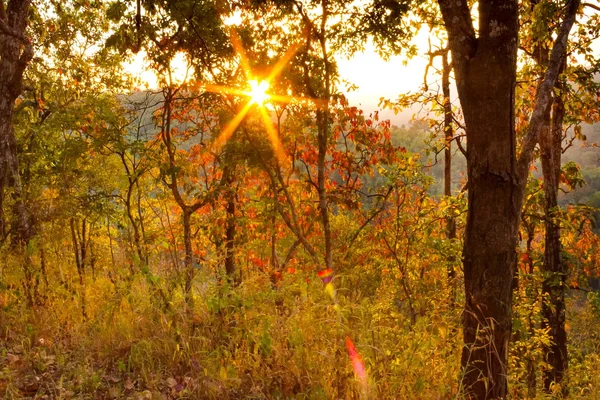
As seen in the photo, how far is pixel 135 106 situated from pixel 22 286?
3.64 m

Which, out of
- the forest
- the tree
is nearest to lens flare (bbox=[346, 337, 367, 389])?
the forest

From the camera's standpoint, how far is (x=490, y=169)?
3664 millimetres

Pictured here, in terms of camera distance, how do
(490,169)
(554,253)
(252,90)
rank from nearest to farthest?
(490,169) < (252,90) < (554,253)

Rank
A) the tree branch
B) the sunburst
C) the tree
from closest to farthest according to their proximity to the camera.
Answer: the tree < the tree branch < the sunburst

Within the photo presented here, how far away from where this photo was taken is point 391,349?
3.71 metres

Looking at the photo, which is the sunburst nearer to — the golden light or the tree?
the golden light

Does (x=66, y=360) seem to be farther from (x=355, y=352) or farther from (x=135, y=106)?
(x=135, y=106)

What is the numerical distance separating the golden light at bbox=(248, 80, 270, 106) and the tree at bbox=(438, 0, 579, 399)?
13.8 ft

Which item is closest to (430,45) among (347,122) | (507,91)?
(347,122)

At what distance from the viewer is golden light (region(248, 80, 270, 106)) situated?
7609mm

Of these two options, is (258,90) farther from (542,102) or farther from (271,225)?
(542,102)

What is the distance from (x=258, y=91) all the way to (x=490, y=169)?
16.0 ft

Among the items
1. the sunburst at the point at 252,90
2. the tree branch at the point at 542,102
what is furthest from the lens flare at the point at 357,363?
the sunburst at the point at 252,90

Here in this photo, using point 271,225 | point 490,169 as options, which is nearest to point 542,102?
point 490,169
